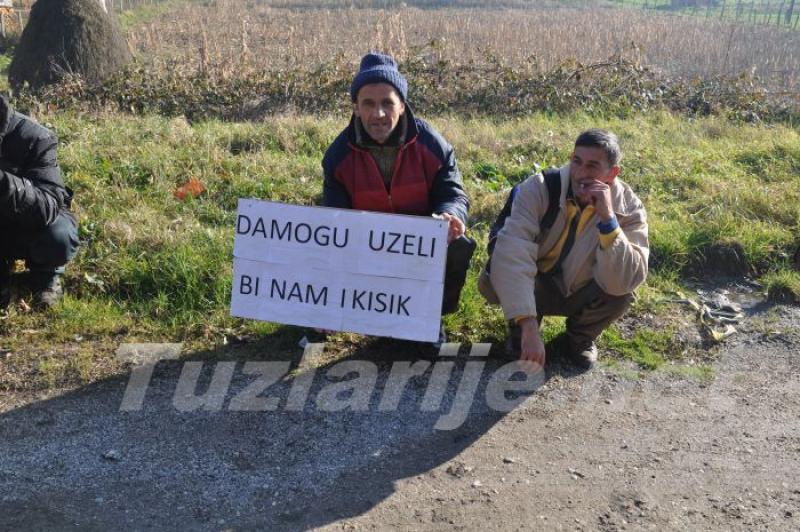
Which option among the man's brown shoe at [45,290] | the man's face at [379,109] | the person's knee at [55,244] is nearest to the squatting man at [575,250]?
the man's face at [379,109]

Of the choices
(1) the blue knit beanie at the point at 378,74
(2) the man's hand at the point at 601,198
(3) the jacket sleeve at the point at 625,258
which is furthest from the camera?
(1) the blue knit beanie at the point at 378,74

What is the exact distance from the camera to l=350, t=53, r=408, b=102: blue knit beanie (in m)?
3.96

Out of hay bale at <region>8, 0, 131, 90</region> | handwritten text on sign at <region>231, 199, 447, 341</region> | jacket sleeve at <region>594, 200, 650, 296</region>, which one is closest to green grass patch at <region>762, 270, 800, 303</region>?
jacket sleeve at <region>594, 200, 650, 296</region>

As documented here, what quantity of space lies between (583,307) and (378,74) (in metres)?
1.54

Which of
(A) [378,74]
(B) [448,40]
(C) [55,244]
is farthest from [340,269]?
(B) [448,40]

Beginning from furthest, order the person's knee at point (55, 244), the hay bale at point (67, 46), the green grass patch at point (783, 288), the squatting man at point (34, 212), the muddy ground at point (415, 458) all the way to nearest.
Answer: the hay bale at point (67, 46) → the green grass patch at point (783, 288) → the person's knee at point (55, 244) → the squatting man at point (34, 212) → the muddy ground at point (415, 458)

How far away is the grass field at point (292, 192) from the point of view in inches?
181

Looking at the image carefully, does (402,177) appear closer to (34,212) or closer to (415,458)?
(415,458)

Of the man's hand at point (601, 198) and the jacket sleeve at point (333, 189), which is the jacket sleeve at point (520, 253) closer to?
the man's hand at point (601, 198)

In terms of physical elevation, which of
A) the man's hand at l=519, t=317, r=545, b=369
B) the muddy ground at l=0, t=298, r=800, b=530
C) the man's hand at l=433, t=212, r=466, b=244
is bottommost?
the muddy ground at l=0, t=298, r=800, b=530

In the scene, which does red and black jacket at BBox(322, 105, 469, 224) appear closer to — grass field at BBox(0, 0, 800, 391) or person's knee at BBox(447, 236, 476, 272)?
person's knee at BBox(447, 236, 476, 272)

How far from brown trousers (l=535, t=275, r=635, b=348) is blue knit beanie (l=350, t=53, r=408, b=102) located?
1.19 m

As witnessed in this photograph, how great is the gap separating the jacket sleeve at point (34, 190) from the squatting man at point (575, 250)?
2.37 metres

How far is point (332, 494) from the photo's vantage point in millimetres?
3289
